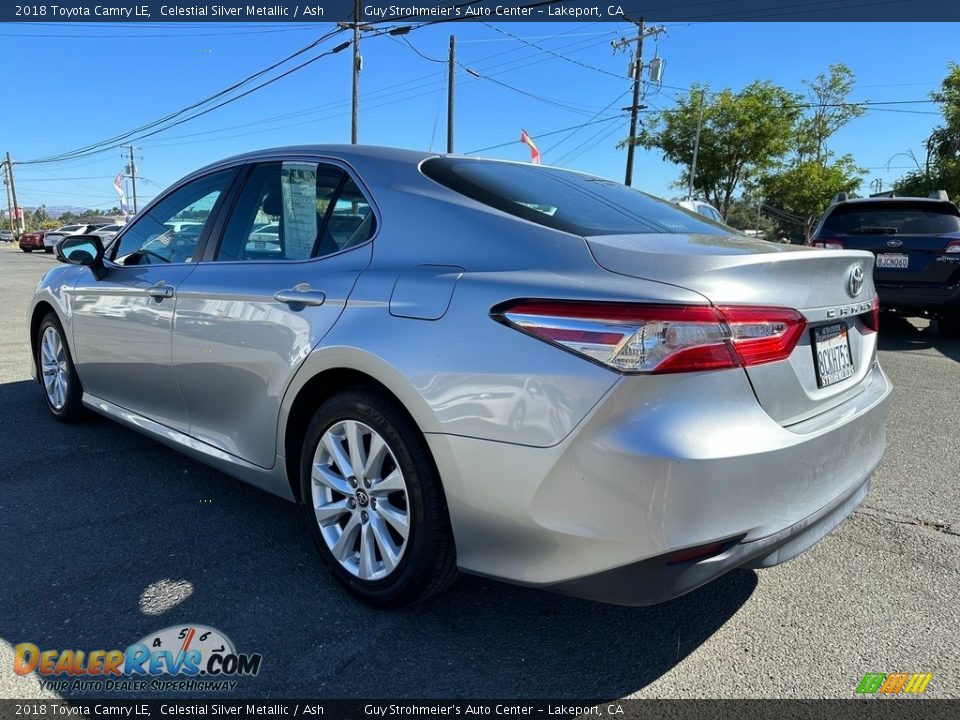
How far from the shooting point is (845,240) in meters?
7.72

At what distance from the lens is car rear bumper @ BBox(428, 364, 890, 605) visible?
5.73ft

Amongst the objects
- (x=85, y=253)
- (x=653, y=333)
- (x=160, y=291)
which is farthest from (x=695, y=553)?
(x=85, y=253)

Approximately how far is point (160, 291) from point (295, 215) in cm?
85

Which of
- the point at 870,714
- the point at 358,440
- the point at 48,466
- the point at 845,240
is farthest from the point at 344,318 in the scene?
the point at 845,240

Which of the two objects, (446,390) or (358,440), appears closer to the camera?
(446,390)

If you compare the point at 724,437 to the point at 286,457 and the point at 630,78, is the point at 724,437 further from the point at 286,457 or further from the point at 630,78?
the point at 630,78

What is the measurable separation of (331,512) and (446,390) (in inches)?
30.5

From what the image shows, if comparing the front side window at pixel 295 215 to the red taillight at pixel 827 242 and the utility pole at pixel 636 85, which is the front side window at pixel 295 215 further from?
the utility pole at pixel 636 85

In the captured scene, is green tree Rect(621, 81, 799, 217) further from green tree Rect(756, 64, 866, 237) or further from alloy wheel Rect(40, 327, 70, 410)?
alloy wheel Rect(40, 327, 70, 410)

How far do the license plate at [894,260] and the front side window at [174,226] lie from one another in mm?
7074

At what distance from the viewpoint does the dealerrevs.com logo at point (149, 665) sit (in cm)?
204

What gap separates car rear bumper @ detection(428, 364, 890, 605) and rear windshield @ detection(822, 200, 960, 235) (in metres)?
6.86

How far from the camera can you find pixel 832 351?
2199mm

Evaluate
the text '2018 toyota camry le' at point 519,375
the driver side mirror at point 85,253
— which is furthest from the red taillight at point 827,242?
the driver side mirror at point 85,253
